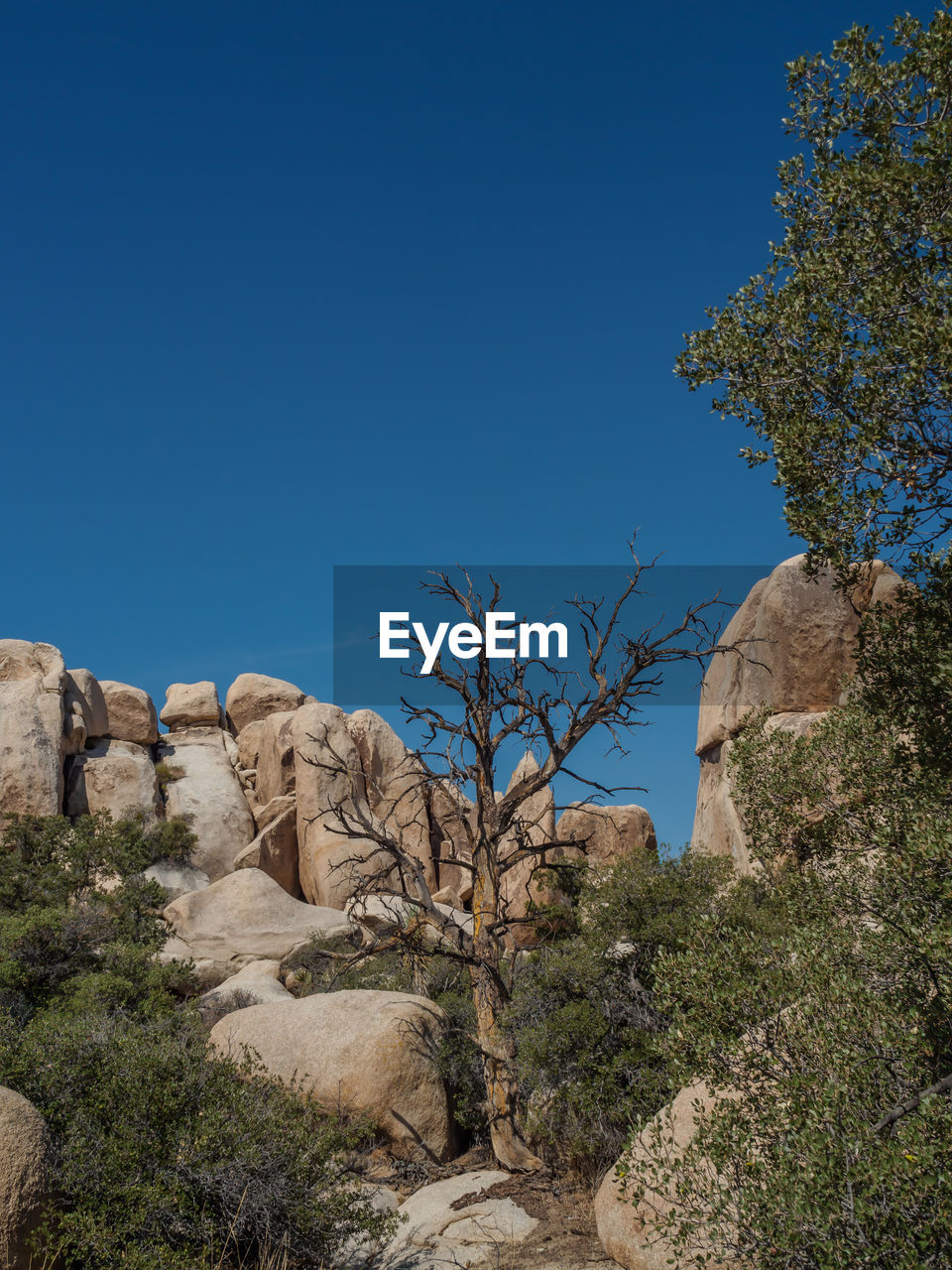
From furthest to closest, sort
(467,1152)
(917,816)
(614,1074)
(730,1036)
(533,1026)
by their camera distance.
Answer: (467,1152)
(533,1026)
(614,1074)
(917,816)
(730,1036)

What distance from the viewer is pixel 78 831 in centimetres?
3083

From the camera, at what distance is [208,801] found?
43.5 metres

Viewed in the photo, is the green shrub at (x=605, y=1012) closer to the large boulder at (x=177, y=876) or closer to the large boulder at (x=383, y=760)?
the large boulder at (x=177, y=876)

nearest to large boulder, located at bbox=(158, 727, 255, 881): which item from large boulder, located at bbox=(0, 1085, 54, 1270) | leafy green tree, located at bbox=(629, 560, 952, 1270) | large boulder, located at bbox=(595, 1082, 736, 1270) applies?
large boulder, located at bbox=(595, 1082, 736, 1270)

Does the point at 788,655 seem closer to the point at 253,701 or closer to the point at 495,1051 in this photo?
the point at 495,1051

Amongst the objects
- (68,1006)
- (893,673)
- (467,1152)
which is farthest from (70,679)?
(893,673)

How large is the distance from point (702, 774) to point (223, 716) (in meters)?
29.6

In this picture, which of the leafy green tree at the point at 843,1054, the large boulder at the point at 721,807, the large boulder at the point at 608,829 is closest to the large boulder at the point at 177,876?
the large boulder at the point at 608,829

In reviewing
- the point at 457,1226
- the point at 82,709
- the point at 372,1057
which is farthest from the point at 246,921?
the point at 457,1226

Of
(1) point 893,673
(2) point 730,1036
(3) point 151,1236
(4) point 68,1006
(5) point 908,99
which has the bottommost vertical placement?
(4) point 68,1006

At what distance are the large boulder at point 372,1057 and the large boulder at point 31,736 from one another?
76.5 feet

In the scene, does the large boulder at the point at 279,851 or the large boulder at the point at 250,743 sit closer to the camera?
the large boulder at the point at 279,851

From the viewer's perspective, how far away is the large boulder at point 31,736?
124ft

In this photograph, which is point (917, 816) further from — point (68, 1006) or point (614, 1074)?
point (68, 1006)
